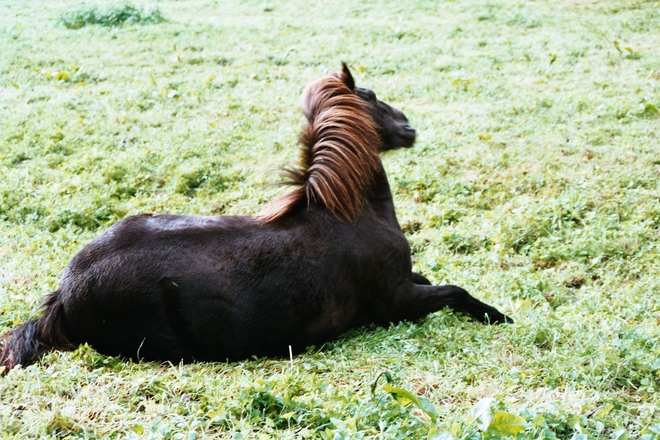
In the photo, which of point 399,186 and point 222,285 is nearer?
point 222,285

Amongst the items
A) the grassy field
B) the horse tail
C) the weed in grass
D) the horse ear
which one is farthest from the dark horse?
the weed in grass

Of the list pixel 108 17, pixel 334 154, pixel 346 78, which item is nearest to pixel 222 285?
pixel 334 154

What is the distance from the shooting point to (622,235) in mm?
5805

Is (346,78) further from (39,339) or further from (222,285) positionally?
(39,339)

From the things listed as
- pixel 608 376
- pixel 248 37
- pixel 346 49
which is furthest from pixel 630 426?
pixel 248 37

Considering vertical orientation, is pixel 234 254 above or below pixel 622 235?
above

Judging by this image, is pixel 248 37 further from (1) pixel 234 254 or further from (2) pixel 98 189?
(1) pixel 234 254

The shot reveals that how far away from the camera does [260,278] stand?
13.5 ft

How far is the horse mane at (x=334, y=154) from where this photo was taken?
15.0 feet

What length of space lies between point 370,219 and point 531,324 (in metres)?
1.25

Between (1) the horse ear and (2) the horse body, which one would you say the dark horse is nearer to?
(2) the horse body

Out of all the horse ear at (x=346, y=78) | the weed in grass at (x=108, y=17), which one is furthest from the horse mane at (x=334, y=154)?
the weed in grass at (x=108, y=17)

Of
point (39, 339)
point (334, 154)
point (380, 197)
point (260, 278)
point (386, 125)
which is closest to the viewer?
point (39, 339)

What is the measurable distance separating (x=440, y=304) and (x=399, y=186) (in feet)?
9.07
